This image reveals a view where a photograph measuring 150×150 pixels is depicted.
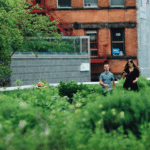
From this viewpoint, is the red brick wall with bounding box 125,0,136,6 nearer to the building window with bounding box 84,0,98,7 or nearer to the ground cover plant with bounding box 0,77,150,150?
the building window with bounding box 84,0,98,7

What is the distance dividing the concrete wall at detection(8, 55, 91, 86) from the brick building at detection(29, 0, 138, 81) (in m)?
3.05

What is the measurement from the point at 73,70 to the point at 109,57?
176 inches

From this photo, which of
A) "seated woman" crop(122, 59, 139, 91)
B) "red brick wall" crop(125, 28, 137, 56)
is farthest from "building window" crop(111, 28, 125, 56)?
"seated woman" crop(122, 59, 139, 91)

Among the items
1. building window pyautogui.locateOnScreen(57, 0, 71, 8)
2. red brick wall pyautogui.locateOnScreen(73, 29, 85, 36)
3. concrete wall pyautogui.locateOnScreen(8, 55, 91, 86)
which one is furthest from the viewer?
building window pyautogui.locateOnScreen(57, 0, 71, 8)

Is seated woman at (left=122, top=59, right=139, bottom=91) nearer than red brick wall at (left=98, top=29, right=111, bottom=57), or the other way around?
seated woman at (left=122, top=59, right=139, bottom=91)

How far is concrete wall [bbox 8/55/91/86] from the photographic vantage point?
48.2 ft

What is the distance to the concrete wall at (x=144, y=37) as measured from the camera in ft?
60.6

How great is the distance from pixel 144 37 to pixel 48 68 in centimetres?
838

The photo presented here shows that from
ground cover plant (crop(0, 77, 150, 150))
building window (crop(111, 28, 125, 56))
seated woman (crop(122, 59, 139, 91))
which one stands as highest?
building window (crop(111, 28, 125, 56))

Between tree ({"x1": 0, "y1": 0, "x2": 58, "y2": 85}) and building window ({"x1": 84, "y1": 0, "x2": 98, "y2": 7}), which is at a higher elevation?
building window ({"x1": 84, "y1": 0, "x2": 98, "y2": 7})

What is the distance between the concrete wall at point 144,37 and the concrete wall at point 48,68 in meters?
5.42

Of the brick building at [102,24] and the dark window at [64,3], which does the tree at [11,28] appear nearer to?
the brick building at [102,24]

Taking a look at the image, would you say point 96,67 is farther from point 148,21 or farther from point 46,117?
point 46,117

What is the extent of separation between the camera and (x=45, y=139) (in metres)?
2.97
